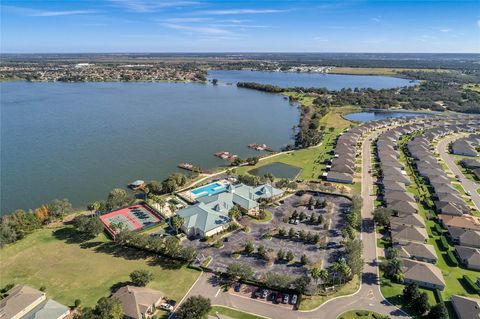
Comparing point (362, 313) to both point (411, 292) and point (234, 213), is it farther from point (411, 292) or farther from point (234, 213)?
point (234, 213)

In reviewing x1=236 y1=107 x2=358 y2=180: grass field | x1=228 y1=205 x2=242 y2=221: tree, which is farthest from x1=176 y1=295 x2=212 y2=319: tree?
x1=236 y1=107 x2=358 y2=180: grass field

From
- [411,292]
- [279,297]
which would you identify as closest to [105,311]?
[279,297]

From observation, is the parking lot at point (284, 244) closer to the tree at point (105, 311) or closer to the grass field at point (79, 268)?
the grass field at point (79, 268)

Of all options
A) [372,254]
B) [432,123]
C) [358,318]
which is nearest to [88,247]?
[358,318]

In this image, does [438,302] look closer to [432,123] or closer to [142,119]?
[432,123]

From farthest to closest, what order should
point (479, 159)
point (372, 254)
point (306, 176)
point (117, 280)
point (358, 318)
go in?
point (479, 159) → point (306, 176) → point (372, 254) → point (117, 280) → point (358, 318)

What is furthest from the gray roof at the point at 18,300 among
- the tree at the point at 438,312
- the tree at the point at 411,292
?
the tree at the point at 438,312
